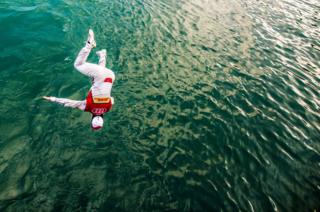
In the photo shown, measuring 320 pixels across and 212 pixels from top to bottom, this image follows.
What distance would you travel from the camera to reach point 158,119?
1686 centimetres

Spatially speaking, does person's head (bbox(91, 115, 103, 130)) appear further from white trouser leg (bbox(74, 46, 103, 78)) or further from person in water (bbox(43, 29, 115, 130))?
white trouser leg (bbox(74, 46, 103, 78))

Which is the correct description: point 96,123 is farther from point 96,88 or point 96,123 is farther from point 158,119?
point 158,119

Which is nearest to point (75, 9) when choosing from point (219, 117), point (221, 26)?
point (221, 26)

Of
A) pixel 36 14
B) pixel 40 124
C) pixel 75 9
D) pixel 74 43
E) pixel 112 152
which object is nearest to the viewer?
pixel 112 152

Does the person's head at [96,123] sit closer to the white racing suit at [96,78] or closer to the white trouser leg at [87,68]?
the white racing suit at [96,78]

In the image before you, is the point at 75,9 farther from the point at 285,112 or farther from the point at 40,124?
the point at 285,112

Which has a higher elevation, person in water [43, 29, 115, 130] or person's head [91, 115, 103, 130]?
person in water [43, 29, 115, 130]

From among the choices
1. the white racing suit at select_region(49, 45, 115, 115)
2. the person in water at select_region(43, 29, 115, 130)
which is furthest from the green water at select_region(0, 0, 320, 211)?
the white racing suit at select_region(49, 45, 115, 115)

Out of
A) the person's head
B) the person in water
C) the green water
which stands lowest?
the green water

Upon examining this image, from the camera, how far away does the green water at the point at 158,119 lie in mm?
12656

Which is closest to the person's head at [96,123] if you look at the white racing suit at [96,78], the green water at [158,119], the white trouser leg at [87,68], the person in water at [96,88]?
the person in water at [96,88]

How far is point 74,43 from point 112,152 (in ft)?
44.5

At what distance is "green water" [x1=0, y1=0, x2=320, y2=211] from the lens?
12656 mm

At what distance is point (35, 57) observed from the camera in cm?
2150
